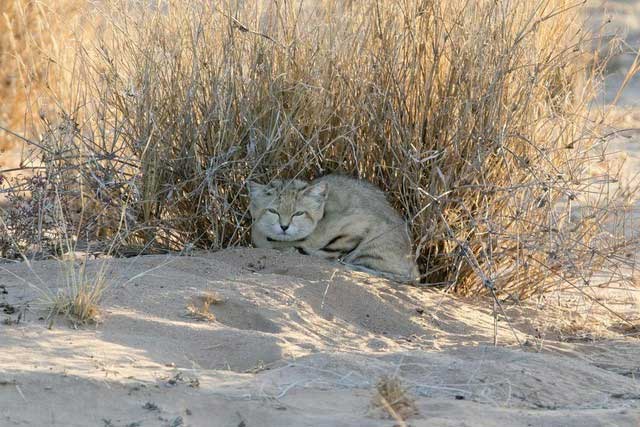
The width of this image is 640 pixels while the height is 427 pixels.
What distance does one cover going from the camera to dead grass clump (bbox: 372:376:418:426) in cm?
325

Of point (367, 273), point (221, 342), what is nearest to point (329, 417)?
point (221, 342)

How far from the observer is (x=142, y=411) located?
3240 millimetres

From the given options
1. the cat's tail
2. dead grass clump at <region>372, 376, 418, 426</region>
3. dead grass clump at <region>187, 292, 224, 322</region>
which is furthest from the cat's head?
dead grass clump at <region>372, 376, 418, 426</region>

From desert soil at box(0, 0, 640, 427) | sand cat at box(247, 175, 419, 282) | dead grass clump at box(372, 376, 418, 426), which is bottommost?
desert soil at box(0, 0, 640, 427)

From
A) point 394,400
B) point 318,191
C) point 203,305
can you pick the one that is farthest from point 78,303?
point 318,191

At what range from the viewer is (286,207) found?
5520 millimetres

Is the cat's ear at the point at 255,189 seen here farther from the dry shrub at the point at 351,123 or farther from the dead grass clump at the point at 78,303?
the dead grass clump at the point at 78,303

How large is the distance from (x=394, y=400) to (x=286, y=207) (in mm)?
2388

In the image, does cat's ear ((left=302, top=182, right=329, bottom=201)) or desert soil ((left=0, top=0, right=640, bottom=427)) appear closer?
desert soil ((left=0, top=0, right=640, bottom=427))

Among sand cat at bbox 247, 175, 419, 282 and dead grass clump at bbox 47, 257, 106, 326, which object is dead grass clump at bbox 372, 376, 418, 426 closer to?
dead grass clump at bbox 47, 257, 106, 326

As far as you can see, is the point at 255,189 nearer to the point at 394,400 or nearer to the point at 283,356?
the point at 283,356

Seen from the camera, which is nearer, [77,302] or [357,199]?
[77,302]

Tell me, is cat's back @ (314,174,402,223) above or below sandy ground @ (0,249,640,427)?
above

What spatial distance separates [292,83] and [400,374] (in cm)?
232
